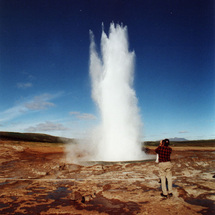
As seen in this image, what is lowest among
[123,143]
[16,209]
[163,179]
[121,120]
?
[16,209]

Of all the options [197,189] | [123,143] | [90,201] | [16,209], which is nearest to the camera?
[16,209]

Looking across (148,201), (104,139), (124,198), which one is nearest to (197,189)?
(148,201)

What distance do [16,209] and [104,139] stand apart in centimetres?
1321

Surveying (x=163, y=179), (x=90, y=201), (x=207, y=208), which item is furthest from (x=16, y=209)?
(x=207, y=208)

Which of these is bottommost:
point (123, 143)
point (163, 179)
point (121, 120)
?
point (163, 179)

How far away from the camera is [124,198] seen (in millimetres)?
4820

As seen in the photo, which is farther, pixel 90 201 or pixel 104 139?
pixel 104 139

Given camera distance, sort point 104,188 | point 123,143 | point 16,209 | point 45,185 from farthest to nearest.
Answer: point 123,143 < point 45,185 < point 104,188 < point 16,209

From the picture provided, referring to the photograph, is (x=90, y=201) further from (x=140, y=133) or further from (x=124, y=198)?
(x=140, y=133)

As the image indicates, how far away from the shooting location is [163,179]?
4.74 meters

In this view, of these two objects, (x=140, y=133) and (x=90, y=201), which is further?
(x=140, y=133)

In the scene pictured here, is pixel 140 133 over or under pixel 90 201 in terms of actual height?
over

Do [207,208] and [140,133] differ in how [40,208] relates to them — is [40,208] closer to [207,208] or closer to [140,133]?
[207,208]

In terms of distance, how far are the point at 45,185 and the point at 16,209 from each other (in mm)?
2578
